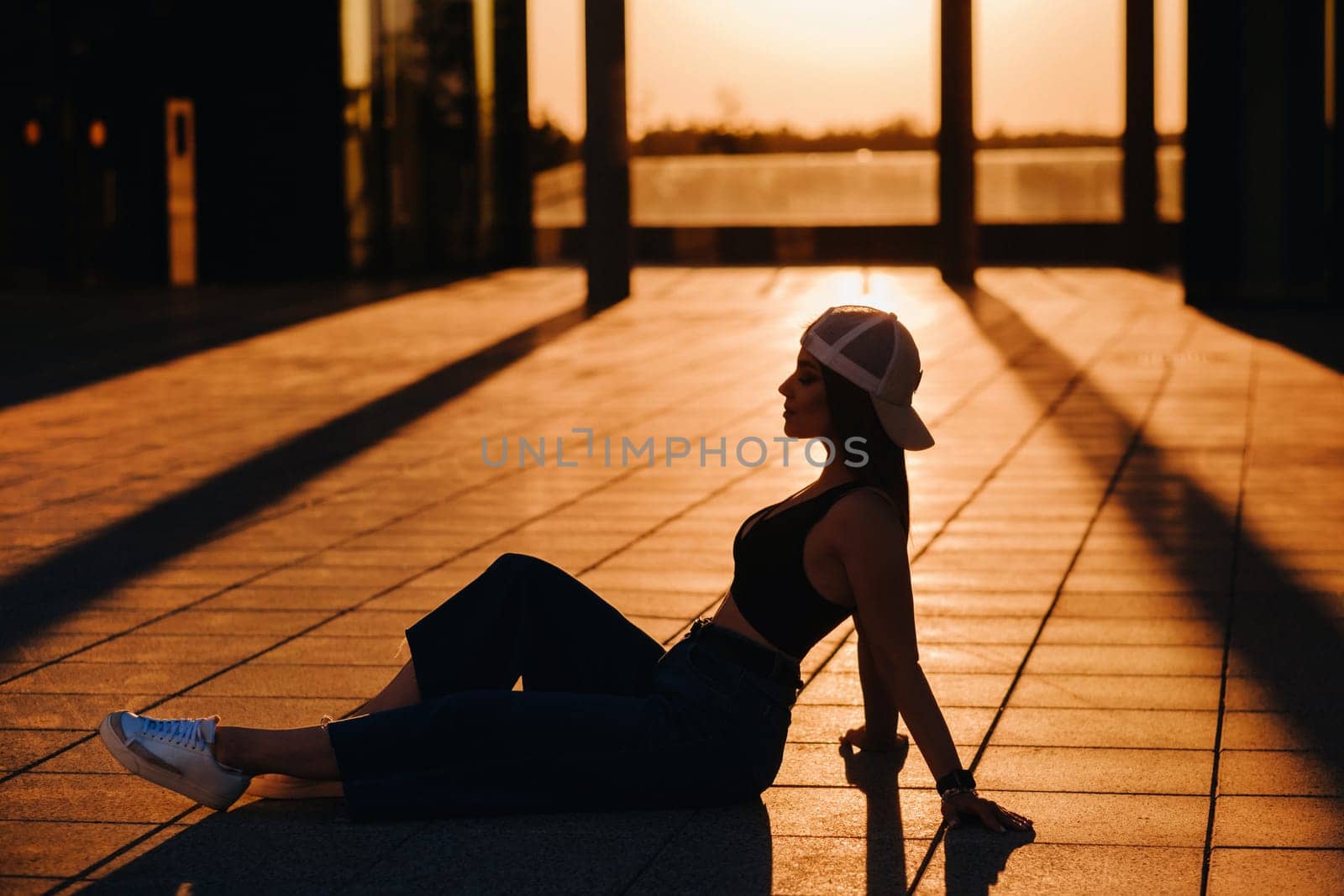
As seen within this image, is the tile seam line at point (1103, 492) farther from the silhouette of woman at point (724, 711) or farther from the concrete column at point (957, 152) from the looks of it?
the concrete column at point (957, 152)

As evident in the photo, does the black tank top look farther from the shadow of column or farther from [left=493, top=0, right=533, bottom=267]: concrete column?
[left=493, top=0, right=533, bottom=267]: concrete column

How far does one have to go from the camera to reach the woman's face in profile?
410cm

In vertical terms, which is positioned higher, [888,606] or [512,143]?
[512,143]

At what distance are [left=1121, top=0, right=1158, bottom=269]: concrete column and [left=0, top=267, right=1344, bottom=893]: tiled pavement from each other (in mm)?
14103

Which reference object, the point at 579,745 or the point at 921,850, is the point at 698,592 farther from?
the point at 921,850

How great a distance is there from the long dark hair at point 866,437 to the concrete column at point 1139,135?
26.0 meters

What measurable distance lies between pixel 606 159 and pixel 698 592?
634 inches

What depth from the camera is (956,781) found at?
158 inches

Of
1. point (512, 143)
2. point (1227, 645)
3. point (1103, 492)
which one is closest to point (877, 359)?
point (1227, 645)

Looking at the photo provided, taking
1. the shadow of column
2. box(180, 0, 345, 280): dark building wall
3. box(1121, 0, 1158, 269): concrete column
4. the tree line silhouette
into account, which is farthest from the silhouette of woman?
the tree line silhouette

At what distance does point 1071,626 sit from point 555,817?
2.44 m

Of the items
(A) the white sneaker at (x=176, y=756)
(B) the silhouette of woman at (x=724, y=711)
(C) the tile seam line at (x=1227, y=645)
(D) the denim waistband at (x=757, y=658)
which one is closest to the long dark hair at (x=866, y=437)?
(B) the silhouette of woman at (x=724, y=711)

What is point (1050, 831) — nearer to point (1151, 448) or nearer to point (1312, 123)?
point (1151, 448)

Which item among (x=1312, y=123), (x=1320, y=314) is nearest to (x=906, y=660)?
(x=1320, y=314)
